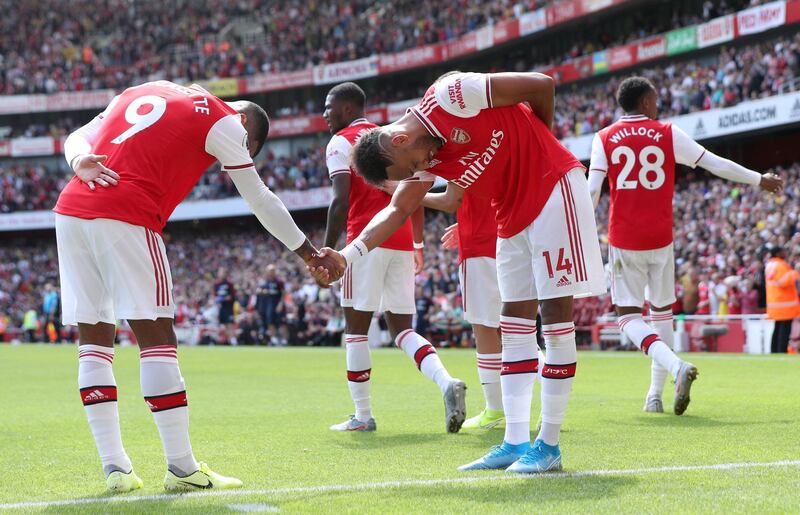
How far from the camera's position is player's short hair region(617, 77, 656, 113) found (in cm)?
827

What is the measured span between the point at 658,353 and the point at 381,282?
219 centimetres

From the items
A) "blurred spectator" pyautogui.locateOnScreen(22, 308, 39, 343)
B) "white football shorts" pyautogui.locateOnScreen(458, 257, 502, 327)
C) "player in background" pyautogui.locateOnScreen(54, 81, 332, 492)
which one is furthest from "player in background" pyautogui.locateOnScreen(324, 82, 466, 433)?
"blurred spectator" pyautogui.locateOnScreen(22, 308, 39, 343)

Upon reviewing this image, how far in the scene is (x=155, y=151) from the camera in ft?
16.1

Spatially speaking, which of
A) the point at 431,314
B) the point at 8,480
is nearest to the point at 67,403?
the point at 8,480

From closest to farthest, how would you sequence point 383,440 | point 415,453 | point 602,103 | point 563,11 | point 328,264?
point 328,264 → point 415,453 → point 383,440 → point 602,103 → point 563,11

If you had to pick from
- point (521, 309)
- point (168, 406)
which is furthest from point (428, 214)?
point (168, 406)

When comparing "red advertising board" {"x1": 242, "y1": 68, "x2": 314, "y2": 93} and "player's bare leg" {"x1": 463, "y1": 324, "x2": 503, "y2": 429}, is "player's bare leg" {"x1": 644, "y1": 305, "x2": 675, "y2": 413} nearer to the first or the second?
"player's bare leg" {"x1": 463, "y1": 324, "x2": 503, "y2": 429}

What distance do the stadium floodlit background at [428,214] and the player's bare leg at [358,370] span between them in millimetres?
363

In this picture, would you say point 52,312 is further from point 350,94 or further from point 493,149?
point 493,149

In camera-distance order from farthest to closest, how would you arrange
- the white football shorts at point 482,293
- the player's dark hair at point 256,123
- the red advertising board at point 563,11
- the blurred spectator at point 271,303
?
the red advertising board at point 563,11 < the blurred spectator at point 271,303 < the white football shorts at point 482,293 < the player's dark hair at point 256,123

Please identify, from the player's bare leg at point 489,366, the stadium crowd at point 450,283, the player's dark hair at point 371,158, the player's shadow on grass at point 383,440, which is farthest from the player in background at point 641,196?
the stadium crowd at point 450,283

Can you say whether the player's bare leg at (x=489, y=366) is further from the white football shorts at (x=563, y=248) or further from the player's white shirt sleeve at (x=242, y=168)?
the player's white shirt sleeve at (x=242, y=168)

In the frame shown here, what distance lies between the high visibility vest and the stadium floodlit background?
0.92 metres

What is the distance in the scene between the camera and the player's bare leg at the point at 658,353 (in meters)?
7.31
